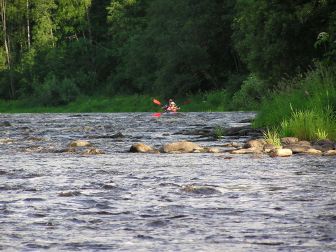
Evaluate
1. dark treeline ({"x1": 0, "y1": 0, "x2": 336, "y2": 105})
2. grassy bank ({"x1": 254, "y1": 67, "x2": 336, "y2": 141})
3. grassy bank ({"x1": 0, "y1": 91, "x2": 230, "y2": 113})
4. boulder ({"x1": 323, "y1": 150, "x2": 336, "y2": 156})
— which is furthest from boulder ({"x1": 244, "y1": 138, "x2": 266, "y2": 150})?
grassy bank ({"x1": 0, "y1": 91, "x2": 230, "y2": 113})

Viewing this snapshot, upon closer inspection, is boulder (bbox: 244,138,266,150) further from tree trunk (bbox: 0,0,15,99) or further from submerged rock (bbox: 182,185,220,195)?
tree trunk (bbox: 0,0,15,99)

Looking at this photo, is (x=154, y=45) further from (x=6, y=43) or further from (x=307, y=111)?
(x=307, y=111)

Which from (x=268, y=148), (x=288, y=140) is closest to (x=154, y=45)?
(x=288, y=140)

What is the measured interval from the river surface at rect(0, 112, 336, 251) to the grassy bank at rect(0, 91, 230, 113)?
3661cm

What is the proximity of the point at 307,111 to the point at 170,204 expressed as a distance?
9.39m

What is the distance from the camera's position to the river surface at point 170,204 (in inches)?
228

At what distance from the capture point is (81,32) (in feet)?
266

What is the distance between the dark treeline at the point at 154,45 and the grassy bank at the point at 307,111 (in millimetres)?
11698

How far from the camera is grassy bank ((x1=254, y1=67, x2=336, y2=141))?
51.6 feet

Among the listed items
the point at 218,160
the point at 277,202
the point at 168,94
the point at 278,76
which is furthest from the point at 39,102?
the point at 277,202

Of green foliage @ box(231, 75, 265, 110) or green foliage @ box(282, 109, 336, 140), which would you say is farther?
green foliage @ box(231, 75, 265, 110)

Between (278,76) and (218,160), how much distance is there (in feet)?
80.2

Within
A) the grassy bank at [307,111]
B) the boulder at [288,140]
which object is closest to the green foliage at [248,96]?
the grassy bank at [307,111]

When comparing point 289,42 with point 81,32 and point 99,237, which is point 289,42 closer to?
point 99,237
